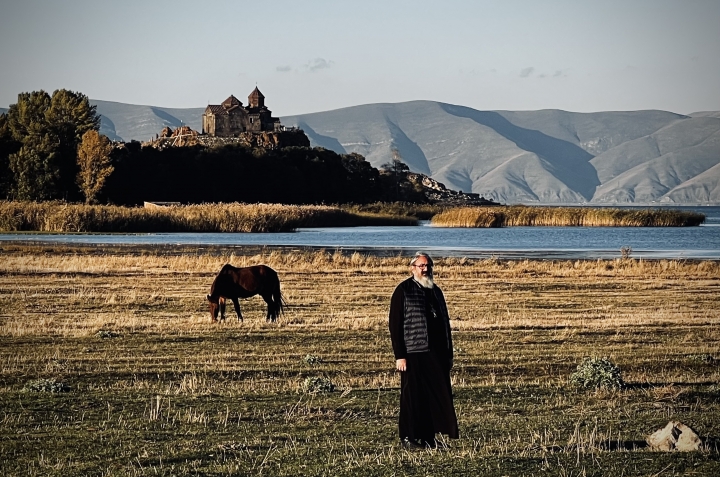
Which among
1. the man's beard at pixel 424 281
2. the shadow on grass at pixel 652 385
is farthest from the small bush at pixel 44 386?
the shadow on grass at pixel 652 385

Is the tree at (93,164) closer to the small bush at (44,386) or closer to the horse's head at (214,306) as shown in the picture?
the horse's head at (214,306)

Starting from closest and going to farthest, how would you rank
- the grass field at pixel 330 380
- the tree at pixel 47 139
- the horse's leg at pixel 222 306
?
the grass field at pixel 330 380 → the horse's leg at pixel 222 306 → the tree at pixel 47 139

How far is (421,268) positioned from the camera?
10852 millimetres

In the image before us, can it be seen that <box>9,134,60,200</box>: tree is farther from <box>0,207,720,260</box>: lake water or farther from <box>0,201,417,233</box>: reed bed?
<box>0,207,720,260</box>: lake water

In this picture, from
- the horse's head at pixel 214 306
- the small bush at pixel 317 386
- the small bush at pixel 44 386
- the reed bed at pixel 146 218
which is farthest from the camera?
the reed bed at pixel 146 218

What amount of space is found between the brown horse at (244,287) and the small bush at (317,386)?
9.88m

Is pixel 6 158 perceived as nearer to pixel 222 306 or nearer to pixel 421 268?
pixel 222 306

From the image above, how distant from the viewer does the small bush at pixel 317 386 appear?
1606cm

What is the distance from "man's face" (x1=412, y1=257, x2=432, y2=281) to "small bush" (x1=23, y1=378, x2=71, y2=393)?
7.39 metres

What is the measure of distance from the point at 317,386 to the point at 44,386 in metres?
4.12

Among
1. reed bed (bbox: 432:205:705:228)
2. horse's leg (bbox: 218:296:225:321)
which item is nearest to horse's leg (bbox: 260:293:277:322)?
horse's leg (bbox: 218:296:225:321)

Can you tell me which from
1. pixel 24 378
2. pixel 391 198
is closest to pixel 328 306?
pixel 24 378

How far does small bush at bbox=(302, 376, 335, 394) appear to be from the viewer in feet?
52.7

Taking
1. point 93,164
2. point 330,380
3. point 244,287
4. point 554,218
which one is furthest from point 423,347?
point 93,164
